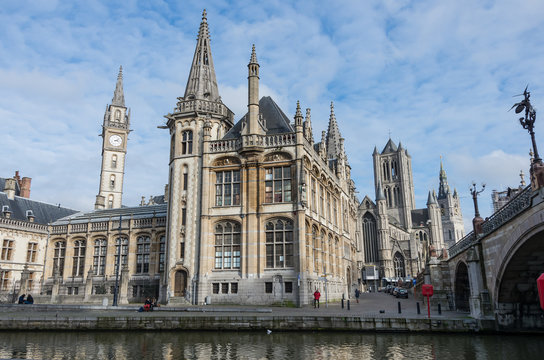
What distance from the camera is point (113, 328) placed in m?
20.8

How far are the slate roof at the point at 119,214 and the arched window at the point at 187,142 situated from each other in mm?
8686

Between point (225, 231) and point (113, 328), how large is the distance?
582 inches

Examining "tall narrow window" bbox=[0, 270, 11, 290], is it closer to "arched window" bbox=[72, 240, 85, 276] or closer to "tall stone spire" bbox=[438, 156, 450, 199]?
"arched window" bbox=[72, 240, 85, 276]

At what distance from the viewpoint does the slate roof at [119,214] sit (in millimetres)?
44737

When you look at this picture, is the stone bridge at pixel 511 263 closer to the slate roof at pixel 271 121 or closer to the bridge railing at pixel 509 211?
the bridge railing at pixel 509 211

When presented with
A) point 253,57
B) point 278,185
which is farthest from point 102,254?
point 253,57

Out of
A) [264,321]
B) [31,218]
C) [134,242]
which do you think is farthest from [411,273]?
[264,321]

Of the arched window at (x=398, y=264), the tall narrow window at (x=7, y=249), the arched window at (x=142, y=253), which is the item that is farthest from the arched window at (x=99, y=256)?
the arched window at (x=398, y=264)

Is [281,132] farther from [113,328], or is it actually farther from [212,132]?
[113,328]

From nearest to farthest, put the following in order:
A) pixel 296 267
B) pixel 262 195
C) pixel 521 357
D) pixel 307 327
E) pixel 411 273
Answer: pixel 521 357, pixel 307 327, pixel 296 267, pixel 262 195, pixel 411 273

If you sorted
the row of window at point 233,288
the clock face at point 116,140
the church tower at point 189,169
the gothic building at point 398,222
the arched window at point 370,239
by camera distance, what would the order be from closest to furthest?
the row of window at point 233,288
the church tower at point 189,169
the clock face at point 116,140
the gothic building at point 398,222
the arched window at point 370,239

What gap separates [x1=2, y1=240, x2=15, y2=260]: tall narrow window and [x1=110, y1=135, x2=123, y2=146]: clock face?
31.2 meters

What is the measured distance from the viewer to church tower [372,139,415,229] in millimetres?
128625

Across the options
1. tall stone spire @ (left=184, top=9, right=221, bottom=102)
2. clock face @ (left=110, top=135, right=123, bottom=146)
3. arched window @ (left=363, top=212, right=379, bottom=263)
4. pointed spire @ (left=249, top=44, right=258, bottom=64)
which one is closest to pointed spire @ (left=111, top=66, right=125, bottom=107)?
clock face @ (left=110, top=135, right=123, bottom=146)
